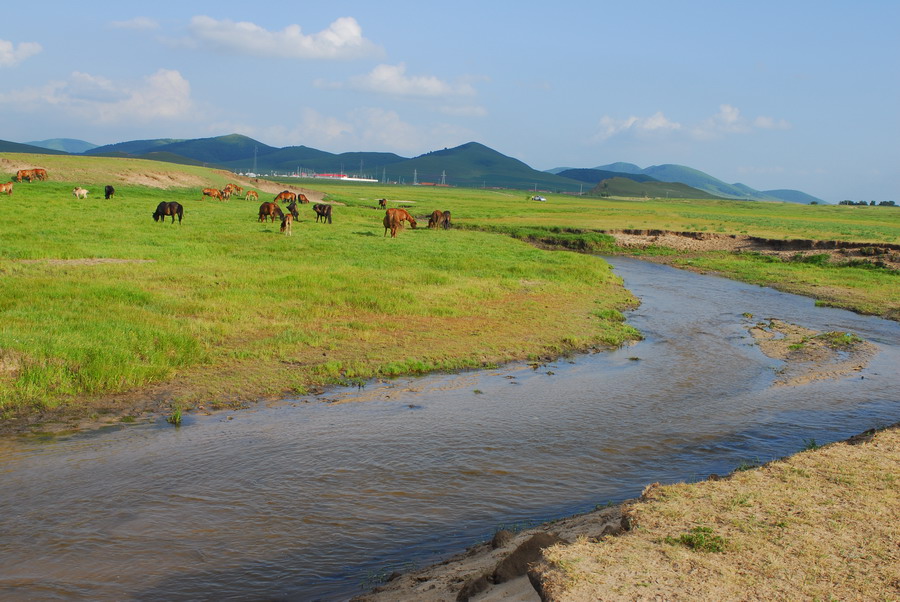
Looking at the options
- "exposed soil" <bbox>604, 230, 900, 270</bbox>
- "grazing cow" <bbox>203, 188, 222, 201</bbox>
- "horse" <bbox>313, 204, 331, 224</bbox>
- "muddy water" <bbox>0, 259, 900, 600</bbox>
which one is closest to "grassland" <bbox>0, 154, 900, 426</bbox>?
"muddy water" <bbox>0, 259, 900, 600</bbox>

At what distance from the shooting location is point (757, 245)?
131 ft

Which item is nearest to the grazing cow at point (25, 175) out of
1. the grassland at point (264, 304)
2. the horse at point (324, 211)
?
the grassland at point (264, 304)

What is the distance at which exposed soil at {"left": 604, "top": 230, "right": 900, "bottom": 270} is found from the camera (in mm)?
33078

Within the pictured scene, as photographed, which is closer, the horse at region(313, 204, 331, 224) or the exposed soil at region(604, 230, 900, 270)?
the exposed soil at region(604, 230, 900, 270)

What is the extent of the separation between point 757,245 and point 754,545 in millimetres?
38320

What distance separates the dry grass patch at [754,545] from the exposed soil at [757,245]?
2826cm

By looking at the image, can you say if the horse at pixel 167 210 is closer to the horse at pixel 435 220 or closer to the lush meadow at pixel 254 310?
the lush meadow at pixel 254 310

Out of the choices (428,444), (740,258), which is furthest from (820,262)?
(428,444)

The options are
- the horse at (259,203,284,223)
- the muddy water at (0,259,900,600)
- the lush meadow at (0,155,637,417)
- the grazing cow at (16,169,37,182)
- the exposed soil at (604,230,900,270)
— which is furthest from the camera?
the grazing cow at (16,169,37,182)

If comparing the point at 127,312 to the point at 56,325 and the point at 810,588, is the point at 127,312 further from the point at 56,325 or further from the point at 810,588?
the point at 810,588

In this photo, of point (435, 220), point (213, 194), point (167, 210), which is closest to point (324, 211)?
point (435, 220)

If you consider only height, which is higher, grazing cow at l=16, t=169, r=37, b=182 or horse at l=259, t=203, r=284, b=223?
grazing cow at l=16, t=169, r=37, b=182

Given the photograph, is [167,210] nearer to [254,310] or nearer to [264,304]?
[264,304]

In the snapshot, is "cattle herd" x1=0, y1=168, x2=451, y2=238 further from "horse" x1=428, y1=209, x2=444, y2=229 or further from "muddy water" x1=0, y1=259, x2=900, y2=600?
"muddy water" x1=0, y1=259, x2=900, y2=600
